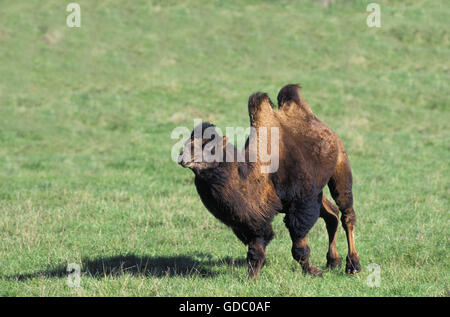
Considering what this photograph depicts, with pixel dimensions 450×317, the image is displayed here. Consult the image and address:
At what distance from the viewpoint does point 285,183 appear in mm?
6762

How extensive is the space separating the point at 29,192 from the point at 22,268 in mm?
5118

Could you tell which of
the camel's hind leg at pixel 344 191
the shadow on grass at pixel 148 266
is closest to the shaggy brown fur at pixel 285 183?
the camel's hind leg at pixel 344 191

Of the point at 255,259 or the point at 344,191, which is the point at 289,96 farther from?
the point at 255,259

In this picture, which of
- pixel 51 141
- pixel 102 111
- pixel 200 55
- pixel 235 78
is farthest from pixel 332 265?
pixel 200 55

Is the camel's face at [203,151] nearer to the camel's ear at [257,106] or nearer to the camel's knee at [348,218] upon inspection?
the camel's ear at [257,106]

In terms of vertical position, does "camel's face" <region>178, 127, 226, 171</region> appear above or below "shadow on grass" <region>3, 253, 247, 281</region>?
above

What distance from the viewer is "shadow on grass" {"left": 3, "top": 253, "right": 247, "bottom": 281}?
728 centimetres

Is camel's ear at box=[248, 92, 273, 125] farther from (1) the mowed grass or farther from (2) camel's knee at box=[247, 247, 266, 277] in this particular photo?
(1) the mowed grass

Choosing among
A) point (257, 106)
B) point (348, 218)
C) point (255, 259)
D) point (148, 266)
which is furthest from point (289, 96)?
point (148, 266)

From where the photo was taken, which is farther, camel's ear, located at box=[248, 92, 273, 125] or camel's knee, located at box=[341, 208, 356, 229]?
camel's knee, located at box=[341, 208, 356, 229]

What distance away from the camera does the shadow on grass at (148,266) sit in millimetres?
7283

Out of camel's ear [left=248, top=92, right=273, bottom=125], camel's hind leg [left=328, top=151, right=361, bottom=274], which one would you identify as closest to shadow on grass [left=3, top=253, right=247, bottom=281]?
camel's hind leg [left=328, top=151, right=361, bottom=274]

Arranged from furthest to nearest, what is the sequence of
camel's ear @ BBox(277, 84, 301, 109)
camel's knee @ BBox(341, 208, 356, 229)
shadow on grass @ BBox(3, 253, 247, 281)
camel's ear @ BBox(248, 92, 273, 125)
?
camel's knee @ BBox(341, 208, 356, 229) < camel's ear @ BBox(277, 84, 301, 109) < shadow on grass @ BBox(3, 253, 247, 281) < camel's ear @ BBox(248, 92, 273, 125)

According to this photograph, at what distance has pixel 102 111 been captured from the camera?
2014cm
